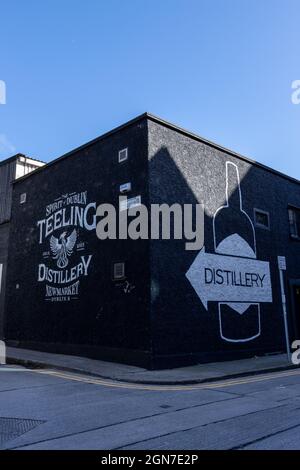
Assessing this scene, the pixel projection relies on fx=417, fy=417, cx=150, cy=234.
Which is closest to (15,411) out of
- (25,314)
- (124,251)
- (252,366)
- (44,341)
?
(124,251)

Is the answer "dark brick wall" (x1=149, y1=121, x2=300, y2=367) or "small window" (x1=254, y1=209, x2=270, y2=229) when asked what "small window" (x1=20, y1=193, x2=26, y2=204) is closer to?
"dark brick wall" (x1=149, y1=121, x2=300, y2=367)

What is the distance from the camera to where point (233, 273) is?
1459 cm

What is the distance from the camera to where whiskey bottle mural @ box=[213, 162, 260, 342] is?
554 inches

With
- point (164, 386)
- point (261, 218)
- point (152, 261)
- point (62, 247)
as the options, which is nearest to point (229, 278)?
point (152, 261)

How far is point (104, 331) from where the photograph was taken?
42.4ft

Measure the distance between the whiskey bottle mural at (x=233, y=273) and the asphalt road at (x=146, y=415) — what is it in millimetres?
3593

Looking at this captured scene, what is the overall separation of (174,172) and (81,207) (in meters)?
3.71

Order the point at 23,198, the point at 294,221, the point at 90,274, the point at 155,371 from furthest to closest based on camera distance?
the point at 294,221, the point at 23,198, the point at 90,274, the point at 155,371

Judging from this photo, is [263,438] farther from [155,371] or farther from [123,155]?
[123,155]

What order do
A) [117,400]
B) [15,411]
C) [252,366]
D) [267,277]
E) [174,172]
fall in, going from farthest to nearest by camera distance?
[267,277], [174,172], [252,366], [117,400], [15,411]

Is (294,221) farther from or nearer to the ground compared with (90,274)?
farther from the ground

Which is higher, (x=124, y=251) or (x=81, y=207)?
(x=81, y=207)

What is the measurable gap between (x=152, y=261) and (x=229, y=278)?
365 centimetres
